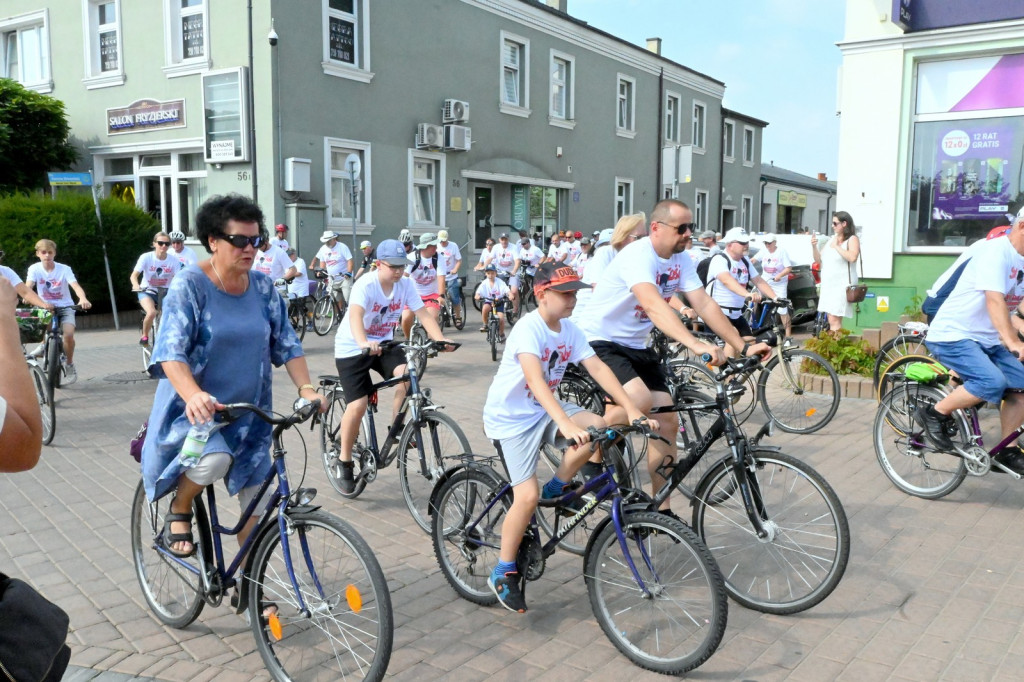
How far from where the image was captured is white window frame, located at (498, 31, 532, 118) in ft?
78.9

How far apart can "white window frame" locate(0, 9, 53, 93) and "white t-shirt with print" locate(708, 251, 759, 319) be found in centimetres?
1881

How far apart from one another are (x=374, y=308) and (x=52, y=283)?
5.71m

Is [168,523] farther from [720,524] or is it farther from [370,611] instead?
[720,524]

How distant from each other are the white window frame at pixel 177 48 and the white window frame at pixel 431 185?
16.9 feet

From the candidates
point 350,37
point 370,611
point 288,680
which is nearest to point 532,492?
point 370,611

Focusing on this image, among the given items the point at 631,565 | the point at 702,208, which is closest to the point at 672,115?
the point at 702,208

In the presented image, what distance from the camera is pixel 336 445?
6121 mm

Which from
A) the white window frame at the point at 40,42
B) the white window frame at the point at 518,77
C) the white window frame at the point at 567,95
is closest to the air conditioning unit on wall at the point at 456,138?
the white window frame at the point at 518,77

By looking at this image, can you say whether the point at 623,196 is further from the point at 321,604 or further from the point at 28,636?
the point at 28,636

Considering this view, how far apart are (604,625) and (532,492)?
2.10 feet

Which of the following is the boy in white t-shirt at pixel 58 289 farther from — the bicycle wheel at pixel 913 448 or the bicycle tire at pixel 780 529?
the bicycle wheel at pixel 913 448

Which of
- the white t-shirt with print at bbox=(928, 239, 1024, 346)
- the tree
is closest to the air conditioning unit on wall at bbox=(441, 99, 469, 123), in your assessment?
the tree

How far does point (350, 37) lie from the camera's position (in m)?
19.4

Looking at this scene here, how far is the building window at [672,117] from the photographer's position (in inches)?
1280
